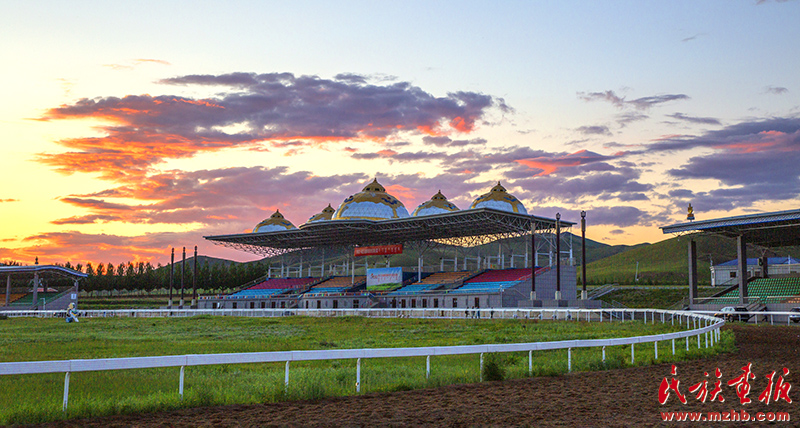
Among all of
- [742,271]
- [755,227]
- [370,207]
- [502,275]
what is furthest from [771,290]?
[370,207]

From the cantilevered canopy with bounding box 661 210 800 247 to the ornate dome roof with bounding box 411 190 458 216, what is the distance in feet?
102

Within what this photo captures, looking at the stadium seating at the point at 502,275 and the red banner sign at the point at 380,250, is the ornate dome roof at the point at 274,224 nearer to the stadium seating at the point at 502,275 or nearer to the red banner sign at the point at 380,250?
the red banner sign at the point at 380,250

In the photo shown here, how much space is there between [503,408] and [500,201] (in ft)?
218

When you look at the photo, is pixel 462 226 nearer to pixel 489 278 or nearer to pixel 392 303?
pixel 489 278

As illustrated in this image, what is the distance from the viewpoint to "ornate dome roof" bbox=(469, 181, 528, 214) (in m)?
77.1

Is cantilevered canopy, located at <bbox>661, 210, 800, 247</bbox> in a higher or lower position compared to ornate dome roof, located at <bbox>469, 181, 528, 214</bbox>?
lower

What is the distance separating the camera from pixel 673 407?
1204 cm

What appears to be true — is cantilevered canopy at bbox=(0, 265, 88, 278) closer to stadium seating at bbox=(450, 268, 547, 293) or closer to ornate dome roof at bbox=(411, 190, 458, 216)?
ornate dome roof at bbox=(411, 190, 458, 216)

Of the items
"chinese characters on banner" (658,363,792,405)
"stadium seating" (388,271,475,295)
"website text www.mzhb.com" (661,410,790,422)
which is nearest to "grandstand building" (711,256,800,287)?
"stadium seating" (388,271,475,295)

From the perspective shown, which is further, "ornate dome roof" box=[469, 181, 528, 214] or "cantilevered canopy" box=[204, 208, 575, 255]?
"ornate dome roof" box=[469, 181, 528, 214]

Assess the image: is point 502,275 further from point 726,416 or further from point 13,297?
point 13,297

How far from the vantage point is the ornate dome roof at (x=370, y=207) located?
83.8 meters

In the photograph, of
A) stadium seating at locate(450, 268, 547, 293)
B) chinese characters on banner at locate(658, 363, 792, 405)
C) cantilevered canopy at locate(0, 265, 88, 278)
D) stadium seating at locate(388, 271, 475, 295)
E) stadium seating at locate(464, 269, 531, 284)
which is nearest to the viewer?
chinese characters on banner at locate(658, 363, 792, 405)

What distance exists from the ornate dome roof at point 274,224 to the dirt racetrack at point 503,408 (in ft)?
275
